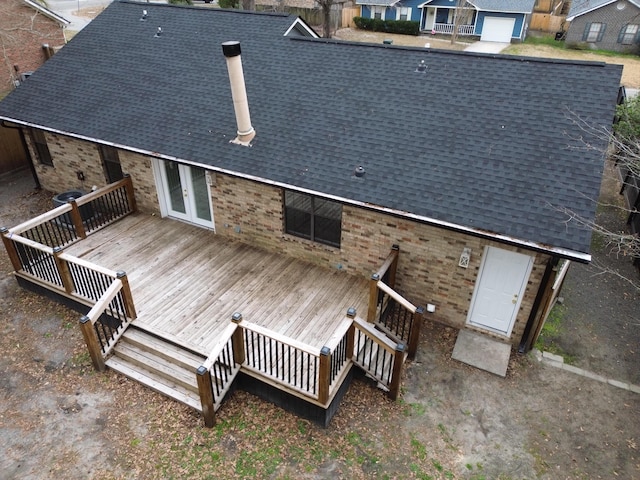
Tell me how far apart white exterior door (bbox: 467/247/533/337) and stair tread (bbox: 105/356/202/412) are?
543 centimetres


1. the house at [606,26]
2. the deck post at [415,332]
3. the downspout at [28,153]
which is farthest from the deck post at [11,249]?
the house at [606,26]

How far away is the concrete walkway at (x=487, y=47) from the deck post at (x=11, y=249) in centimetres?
3596

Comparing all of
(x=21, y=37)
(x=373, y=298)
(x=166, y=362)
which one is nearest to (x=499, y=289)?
(x=373, y=298)

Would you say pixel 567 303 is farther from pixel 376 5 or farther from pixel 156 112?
A: pixel 376 5

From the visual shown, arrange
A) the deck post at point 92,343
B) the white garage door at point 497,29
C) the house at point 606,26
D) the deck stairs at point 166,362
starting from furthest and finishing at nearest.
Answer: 1. the white garage door at point 497,29
2. the house at point 606,26
3. the deck stairs at point 166,362
4. the deck post at point 92,343

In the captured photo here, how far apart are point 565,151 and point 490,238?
233cm

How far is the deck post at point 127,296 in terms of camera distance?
779cm

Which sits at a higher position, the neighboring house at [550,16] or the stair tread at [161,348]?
the neighboring house at [550,16]

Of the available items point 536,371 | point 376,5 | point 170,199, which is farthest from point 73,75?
point 376,5

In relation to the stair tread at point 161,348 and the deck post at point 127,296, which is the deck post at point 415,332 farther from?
the deck post at point 127,296

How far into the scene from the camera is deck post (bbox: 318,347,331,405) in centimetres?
628

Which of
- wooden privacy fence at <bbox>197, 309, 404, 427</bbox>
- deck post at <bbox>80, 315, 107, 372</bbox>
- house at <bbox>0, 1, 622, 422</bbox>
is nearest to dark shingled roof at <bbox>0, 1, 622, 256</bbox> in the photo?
house at <bbox>0, 1, 622, 422</bbox>

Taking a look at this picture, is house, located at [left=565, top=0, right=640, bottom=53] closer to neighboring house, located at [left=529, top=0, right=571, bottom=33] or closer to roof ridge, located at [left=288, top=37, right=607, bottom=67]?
neighboring house, located at [left=529, top=0, right=571, bottom=33]

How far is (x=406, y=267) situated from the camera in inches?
336
